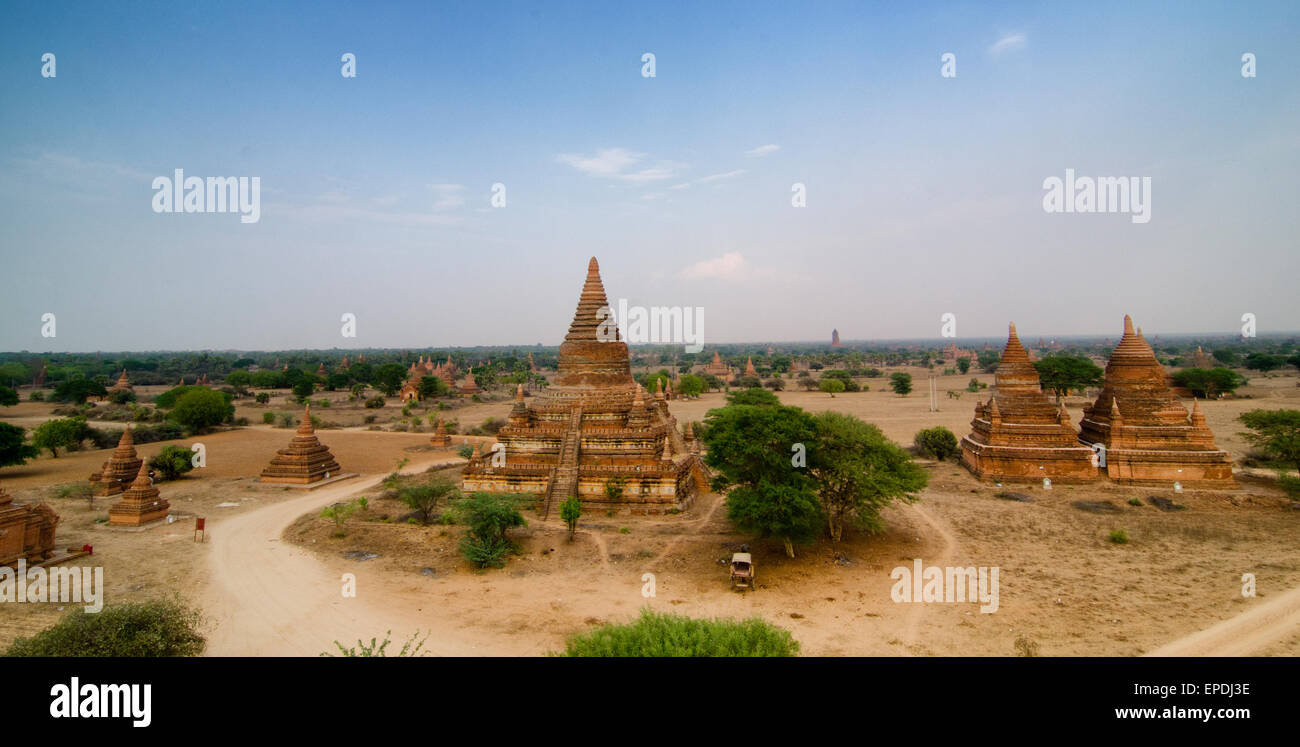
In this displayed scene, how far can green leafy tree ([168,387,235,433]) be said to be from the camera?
44.2m

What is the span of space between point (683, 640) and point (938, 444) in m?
28.0

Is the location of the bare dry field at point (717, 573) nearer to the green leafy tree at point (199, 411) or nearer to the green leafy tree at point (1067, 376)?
the green leafy tree at point (199, 411)

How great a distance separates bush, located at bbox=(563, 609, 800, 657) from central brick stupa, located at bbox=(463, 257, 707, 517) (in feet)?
42.1

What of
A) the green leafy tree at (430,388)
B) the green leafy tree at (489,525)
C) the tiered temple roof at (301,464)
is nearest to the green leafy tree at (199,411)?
the tiered temple roof at (301,464)

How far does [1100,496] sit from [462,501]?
942 inches

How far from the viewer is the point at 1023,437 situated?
26.2 metres

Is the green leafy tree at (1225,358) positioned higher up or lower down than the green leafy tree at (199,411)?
higher up

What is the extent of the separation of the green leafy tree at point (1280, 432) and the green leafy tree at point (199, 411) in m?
62.6

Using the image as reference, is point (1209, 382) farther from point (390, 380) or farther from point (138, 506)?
point (390, 380)

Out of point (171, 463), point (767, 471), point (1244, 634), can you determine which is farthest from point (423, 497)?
point (1244, 634)

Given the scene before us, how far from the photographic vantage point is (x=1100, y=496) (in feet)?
74.6

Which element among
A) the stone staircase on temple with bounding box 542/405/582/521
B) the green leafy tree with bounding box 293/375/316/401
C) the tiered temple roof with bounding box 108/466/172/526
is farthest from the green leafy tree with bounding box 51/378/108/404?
the stone staircase on temple with bounding box 542/405/582/521

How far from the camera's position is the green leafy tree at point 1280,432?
22.8m

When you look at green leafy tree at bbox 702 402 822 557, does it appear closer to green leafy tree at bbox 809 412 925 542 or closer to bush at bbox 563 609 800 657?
green leafy tree at bbox 809 412 925 542
